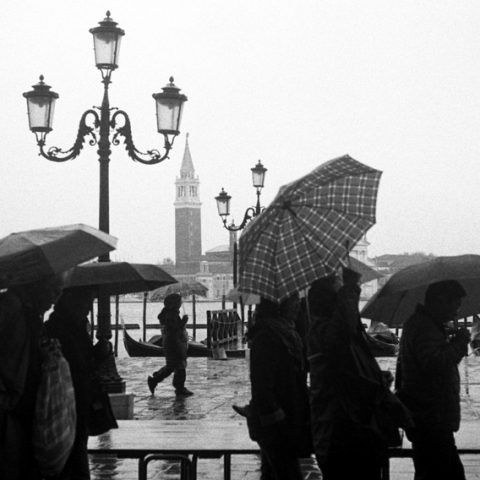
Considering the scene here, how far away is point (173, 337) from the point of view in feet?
35.4

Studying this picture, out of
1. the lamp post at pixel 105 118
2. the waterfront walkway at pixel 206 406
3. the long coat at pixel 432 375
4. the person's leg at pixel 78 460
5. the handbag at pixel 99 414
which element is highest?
the lamp post at pixel 105 118

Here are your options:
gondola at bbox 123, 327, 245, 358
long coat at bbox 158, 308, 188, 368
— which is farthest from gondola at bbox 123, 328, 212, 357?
long coat at bbox 158, 308, 188, 368

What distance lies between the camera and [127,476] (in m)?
5.73

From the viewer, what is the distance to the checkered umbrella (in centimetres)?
341

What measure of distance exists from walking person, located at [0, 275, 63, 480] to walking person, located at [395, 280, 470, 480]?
139 cm

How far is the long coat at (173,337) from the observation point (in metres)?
10.7

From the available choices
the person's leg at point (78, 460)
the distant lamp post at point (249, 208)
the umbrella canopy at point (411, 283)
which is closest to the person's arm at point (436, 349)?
the umbrella canopy at point (411, 283)

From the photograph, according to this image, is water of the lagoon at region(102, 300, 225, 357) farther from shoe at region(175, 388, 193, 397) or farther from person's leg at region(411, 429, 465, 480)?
person's leg at region(411, 429, 465, 480)

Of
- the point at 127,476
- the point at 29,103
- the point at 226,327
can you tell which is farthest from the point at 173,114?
the point at 226,327

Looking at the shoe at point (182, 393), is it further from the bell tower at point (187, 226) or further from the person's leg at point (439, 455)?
the bell tower at point (187, 226)

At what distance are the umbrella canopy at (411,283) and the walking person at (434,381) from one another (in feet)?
0.24

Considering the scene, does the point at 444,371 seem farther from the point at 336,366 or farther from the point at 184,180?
the point at 184,180

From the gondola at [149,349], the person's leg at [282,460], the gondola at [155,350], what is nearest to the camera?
the person's leg at [282,460]

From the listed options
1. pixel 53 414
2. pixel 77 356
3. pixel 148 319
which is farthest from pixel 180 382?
pixel 148 319
